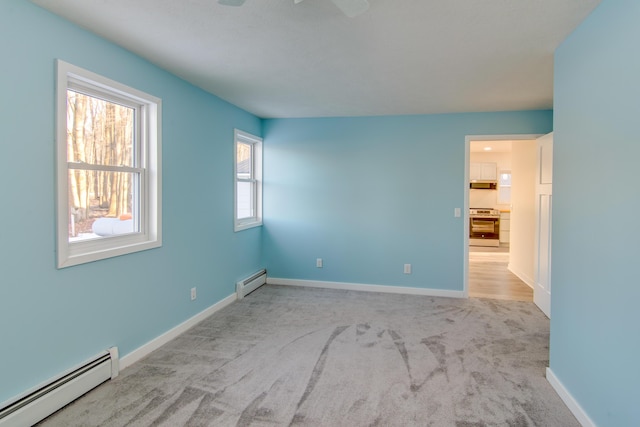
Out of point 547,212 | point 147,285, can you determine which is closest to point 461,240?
point 547,212

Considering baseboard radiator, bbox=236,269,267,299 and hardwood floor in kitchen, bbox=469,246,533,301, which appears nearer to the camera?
baseboard radiator, bbox=236,269,267,299

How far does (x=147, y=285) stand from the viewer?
2871 mm

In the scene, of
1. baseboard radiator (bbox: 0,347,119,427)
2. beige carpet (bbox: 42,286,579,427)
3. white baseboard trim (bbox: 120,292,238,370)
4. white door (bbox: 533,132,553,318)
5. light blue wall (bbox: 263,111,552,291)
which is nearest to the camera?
baseboard radiator (bbox: 0,347,119,427)

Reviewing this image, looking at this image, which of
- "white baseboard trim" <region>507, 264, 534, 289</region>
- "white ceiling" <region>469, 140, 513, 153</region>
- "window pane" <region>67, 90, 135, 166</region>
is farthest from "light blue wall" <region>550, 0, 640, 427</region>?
"white ceiling" <region>469, 140, 513, 153</region>

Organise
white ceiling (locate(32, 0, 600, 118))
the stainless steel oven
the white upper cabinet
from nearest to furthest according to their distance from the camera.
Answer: white ceiling (locate(32, 0, 600, 118)) → the stainless steel oven → the white upper cabinet

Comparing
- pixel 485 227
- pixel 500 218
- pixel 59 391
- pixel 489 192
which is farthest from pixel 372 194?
pixel 489 192

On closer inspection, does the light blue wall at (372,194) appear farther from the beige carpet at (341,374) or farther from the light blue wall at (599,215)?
the light blue wall at (599,215)

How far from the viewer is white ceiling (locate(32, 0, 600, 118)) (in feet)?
6.50

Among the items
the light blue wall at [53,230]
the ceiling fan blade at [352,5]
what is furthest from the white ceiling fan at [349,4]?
the light blue wall at [53,230]

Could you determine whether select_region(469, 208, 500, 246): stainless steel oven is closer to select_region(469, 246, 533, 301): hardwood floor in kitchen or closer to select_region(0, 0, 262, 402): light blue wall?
select_region(469, 246, 533, 301): hardwood floor in kitchen

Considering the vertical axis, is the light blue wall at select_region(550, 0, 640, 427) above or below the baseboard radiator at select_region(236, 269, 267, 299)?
above

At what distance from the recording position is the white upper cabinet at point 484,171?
9000 millimetres

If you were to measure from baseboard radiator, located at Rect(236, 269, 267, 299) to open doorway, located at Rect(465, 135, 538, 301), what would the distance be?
9.38 ft

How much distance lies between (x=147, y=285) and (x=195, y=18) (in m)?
2.08
